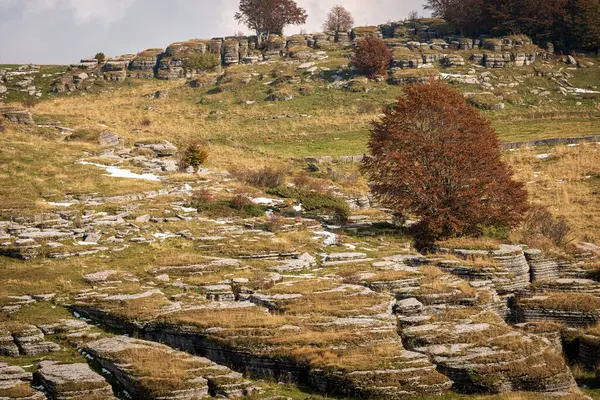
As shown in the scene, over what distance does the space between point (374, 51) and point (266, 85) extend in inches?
551

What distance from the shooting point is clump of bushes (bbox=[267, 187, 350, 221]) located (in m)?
32.5

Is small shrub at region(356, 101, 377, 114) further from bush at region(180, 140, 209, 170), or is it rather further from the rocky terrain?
bush at region(180, 140, 209, 170)

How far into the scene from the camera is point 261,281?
67.0ft

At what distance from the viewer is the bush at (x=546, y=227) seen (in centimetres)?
2764

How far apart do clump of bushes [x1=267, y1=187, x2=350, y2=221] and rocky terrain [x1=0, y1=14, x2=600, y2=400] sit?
121 millimetres

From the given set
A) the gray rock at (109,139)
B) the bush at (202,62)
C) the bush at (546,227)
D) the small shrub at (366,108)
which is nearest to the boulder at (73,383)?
the bush at (546,227)

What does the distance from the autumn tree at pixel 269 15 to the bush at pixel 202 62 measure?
11.2 meters

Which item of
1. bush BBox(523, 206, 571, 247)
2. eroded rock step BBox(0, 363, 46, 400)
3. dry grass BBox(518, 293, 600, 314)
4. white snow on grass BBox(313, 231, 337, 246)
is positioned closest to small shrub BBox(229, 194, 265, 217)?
white snow on grass BBox(313, 231, 337, 246)

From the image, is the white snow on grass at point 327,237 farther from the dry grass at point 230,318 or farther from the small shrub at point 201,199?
the dry grass at point 230,318

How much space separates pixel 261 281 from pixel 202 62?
69.5 metres

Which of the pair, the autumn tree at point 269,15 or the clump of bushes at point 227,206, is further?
the autumn tree at point 269,15

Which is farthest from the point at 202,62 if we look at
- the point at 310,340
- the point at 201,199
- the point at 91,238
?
the point at 310,340

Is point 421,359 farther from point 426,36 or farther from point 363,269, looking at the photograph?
point 426,36

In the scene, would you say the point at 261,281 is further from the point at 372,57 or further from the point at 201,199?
the point at 372,57
